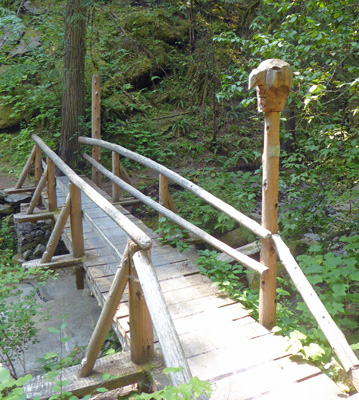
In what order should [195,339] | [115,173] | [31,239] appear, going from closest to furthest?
[195,339] < [115,173] < [31,239]

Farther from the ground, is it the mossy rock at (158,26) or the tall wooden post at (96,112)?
the mossy rock at (158,26)

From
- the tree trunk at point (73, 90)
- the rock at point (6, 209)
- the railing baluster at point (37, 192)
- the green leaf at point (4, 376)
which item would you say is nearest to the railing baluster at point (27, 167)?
the rock at point (6, 209)

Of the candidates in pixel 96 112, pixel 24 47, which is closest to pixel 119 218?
pixel 96 112

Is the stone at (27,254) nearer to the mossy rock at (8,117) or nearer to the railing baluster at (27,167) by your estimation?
the railing baluster at (27,167)

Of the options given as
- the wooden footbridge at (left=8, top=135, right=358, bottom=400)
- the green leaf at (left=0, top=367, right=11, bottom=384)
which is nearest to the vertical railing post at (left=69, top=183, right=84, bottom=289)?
the wooden footbridge at (left=8, top=135, right=358, bottom=400)

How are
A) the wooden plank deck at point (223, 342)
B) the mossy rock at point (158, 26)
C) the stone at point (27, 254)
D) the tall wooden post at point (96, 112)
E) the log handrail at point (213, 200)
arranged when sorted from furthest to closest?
Answer: the mossy rock at point (158, 26)
the tall wooden post at point (96, 112)
the stone at point (27, 254)
the log handrail at point (213, 200)
the wooden plank deck at point (223, 342)

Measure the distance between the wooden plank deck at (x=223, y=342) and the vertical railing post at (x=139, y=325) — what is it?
32 cm

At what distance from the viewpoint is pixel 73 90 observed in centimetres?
838

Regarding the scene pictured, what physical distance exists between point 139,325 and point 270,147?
Result: 66.3 inches

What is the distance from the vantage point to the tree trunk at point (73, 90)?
26.1 feet

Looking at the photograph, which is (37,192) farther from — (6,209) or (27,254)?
(6,209)

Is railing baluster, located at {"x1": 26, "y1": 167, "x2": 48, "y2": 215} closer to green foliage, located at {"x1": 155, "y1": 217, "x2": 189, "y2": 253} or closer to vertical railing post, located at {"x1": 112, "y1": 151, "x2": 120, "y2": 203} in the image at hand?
vertical railing post, located at {"x1": 112, "y1": 151, "x2": 120, "y2": 203}

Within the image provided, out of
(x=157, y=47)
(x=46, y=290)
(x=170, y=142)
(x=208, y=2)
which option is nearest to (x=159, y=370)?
(x=46, y=290)

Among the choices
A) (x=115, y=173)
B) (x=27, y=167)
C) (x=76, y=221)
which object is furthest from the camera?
(x=27, y=167)
